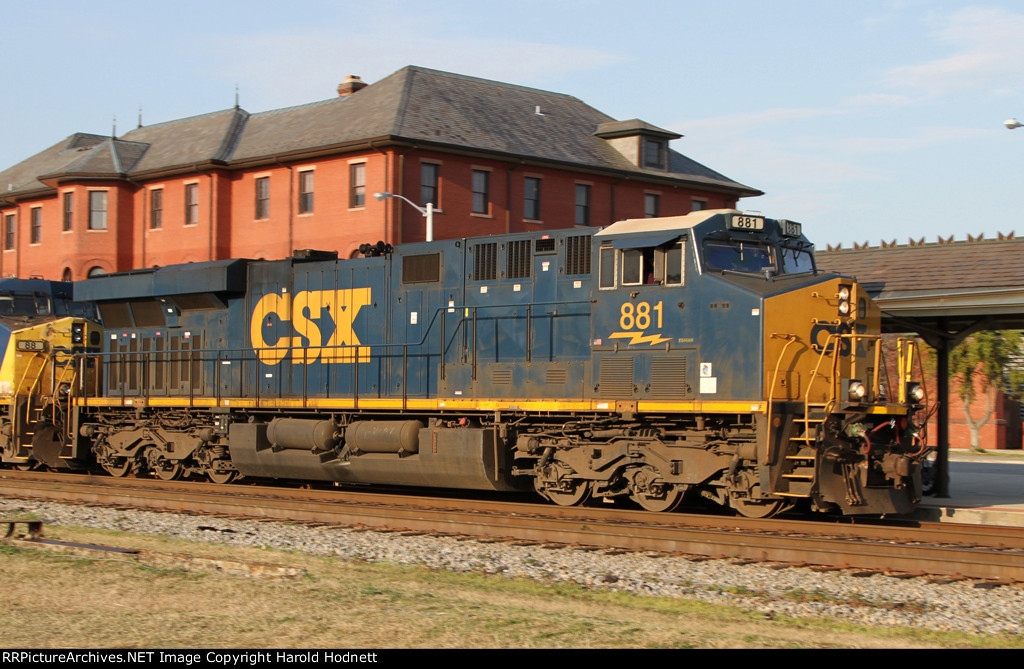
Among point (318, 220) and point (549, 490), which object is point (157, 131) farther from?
point (549, 490)

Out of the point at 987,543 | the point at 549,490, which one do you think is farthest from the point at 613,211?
the point at 987,543

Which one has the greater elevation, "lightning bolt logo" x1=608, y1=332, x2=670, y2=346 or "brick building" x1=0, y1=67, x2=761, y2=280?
"brick building" x1=0, y1=67, x2=761, y2=280

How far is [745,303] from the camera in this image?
12039mm

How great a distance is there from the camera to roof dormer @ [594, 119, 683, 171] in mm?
42875

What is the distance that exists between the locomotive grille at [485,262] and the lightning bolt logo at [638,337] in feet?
7.60

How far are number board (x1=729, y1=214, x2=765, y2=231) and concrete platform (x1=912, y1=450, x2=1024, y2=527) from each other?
4587 mm

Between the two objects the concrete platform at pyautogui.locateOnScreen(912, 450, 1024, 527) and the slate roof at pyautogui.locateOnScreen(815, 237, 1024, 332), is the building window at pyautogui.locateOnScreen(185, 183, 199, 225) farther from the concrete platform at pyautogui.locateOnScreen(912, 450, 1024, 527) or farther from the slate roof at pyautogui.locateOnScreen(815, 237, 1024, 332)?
the slate roof at pyautogui.locateOnScreen(815, 237, 1024, 332)

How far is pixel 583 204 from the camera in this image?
41.4 meters

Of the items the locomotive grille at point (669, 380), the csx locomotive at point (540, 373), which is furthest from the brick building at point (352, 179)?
the locomotive grille at point (669, 380)

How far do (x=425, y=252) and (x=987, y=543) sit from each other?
8.62m

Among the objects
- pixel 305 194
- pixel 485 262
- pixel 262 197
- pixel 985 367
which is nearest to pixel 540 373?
pixel 485 262

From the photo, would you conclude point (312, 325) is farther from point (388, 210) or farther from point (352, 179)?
point (352, 179)

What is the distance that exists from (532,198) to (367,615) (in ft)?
110

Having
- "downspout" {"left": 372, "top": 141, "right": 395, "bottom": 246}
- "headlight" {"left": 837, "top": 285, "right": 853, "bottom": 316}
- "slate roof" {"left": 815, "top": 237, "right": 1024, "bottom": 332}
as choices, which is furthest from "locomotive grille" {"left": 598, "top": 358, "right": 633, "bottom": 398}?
"downspout" {"left": 372, "top": 141, "right": 395, "bottom": 246}
